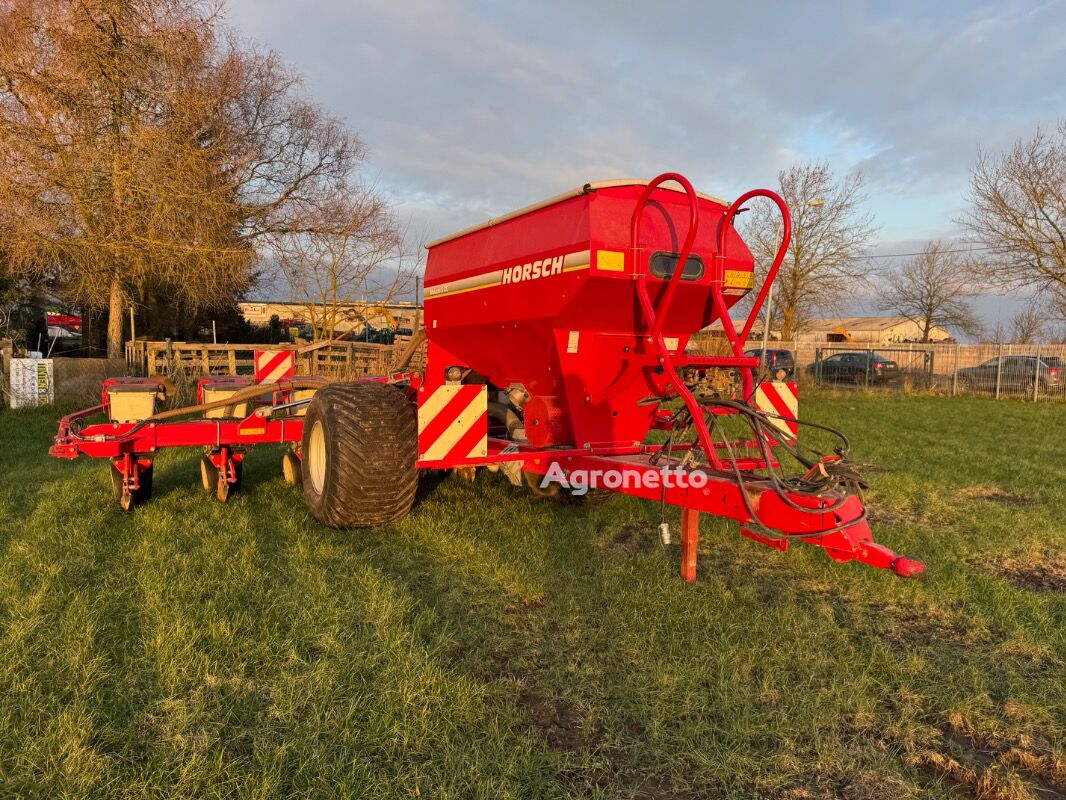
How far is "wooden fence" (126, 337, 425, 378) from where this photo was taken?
48.3 ft

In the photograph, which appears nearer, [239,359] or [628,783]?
[628,783]

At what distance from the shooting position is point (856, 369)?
2488 centimetres

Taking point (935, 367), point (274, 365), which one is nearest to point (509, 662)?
point (274, 365)

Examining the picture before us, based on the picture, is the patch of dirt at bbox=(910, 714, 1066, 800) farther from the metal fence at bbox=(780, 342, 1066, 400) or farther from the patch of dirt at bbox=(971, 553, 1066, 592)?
the metal fence at bbox=(780, 342, 1066, 400)

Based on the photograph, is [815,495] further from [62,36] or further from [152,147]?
[62,36]

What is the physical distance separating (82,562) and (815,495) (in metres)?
4.05

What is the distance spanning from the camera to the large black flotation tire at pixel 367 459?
446cm

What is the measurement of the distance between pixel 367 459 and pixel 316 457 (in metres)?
0.91

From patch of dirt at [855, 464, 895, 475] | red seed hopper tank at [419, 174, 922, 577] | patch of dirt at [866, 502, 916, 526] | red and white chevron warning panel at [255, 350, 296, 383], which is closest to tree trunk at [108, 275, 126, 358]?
red and white chevron warning panel at [255, 350, 296, 383]

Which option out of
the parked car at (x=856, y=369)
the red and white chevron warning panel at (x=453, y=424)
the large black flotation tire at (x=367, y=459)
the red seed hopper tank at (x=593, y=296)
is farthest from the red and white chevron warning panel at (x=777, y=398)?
the parked car at (x=856, y=369)

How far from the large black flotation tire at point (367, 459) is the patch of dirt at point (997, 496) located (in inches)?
213

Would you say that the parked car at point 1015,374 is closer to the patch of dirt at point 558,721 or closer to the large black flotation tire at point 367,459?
the large black flotation tire at point 367,459

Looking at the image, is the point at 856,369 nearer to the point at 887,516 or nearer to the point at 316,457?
the point at 887,516

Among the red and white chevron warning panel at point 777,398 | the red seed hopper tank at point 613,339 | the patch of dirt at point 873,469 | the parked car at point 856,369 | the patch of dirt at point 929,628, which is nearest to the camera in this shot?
the patch of dirt at point 929,628
